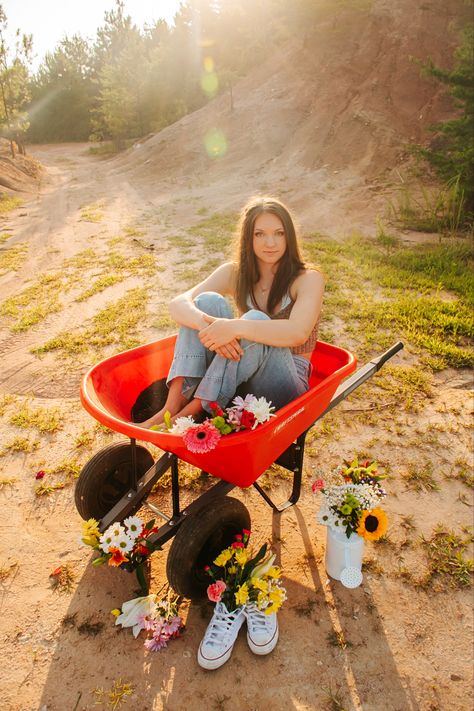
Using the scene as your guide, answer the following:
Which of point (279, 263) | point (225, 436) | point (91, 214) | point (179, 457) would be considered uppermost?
point (279, 263)

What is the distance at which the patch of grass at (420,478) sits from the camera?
238 centimetres

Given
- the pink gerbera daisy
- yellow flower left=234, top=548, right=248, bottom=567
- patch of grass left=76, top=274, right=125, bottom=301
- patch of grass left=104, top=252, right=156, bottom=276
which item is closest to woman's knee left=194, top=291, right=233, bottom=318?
the pink gerbera daisy

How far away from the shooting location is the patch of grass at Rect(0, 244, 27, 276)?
5.77 metres

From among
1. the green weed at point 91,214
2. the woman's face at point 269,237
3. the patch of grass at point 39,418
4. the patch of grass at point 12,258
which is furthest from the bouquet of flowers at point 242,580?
the green weed at point 91,214

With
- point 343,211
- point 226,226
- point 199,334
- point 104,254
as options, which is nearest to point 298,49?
point 343,211

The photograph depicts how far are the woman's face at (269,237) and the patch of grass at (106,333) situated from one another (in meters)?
1.93

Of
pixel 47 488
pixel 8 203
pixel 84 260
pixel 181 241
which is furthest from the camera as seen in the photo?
pixel 8 203

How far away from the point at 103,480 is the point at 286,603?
96 cm

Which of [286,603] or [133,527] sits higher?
[133,527]

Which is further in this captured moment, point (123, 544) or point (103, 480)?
point (103, 480)

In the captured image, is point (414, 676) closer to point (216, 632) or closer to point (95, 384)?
point (216, 632)

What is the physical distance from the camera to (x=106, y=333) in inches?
156

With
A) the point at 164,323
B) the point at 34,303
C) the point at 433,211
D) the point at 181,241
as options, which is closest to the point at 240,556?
the point at 164,323

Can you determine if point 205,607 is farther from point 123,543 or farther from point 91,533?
point 91,533
